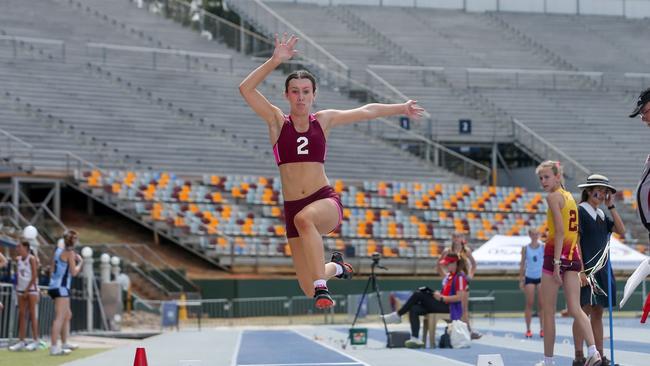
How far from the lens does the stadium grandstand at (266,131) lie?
34.9 meters

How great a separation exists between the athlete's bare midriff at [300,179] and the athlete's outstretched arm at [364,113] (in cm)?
48

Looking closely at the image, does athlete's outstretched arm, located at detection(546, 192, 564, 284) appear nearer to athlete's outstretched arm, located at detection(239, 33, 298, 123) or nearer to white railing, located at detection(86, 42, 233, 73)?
athlete's outstretched arm, located at detection(239, 33, 298, 123)

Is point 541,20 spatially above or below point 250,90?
above

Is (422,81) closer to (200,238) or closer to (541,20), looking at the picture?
(541,20)

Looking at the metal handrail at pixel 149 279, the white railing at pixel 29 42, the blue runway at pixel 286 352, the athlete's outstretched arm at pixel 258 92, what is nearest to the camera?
the athlete's outstretched arm at pixel 258 92

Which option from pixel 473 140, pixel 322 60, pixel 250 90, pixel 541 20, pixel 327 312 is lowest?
pixel 327 312

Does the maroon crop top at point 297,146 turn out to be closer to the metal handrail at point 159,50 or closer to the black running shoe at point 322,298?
the black running shoe at point 322,298

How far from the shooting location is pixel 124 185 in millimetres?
35625

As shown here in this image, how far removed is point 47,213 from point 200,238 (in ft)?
14.6

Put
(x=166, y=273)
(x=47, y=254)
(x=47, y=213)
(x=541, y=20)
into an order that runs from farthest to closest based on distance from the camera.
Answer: (x=541, y=20) < (x=47, y=213) < (x=166, y=273) < (x=47, y=254)

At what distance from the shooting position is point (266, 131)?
42625 millimetres

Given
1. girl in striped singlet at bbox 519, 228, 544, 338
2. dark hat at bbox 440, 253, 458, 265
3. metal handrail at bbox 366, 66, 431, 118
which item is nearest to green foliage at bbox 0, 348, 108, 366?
dark hat at bbox 440, 253, 458, 265

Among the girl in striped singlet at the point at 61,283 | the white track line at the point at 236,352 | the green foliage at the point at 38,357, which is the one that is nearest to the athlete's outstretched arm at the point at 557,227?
the white track line at the point at 236,352

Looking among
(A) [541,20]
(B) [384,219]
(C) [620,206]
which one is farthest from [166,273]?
(A) [541,20]
